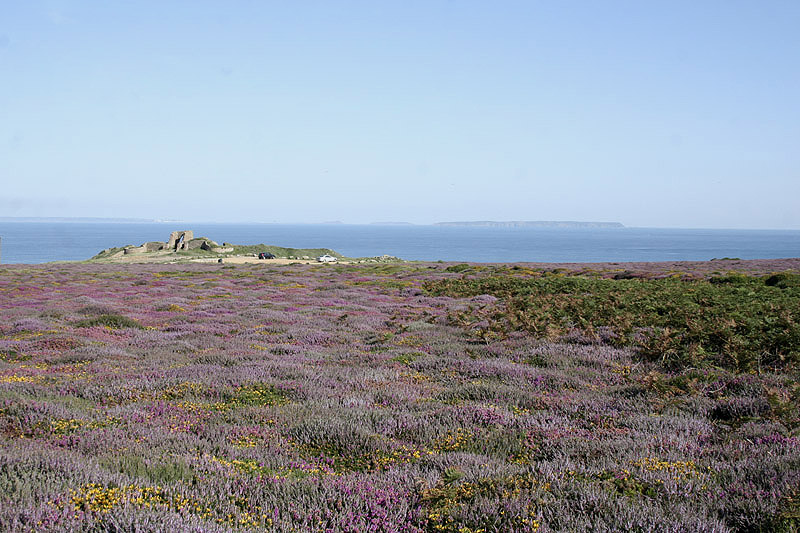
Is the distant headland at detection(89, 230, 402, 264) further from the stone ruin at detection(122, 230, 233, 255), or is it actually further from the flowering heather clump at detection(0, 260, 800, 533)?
the flowering heather clump at detection(0, 260, 800, 533)

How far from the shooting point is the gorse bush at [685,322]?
10.2 m

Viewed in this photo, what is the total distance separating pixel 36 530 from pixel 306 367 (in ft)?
22.6

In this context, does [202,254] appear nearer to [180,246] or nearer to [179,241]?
[180,246]

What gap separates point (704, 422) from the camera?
6.87m

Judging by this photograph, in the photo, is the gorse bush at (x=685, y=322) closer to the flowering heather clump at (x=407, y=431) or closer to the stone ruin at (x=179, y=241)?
the flowering heather clump at (x=407, y=431)

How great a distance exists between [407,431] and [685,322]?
9.38 metres

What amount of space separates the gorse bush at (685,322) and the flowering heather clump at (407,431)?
108 mm

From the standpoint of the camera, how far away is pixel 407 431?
6.77 metres

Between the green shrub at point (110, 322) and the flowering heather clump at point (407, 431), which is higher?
the flowering heather clump at point (407, 431)

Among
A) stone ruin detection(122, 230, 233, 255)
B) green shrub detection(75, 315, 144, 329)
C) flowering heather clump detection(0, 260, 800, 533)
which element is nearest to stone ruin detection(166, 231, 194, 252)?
stone ruin detection(122, 230, 233, 255)

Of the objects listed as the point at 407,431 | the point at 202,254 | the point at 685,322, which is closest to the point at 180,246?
the point at 202,254

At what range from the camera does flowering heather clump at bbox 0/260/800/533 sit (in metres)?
4.36

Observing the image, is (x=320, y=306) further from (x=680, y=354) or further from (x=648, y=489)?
(x=648, y=489)

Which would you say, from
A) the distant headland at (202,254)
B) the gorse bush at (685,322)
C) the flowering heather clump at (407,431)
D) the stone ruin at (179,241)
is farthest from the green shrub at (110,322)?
the stone ruin at (179,241)
